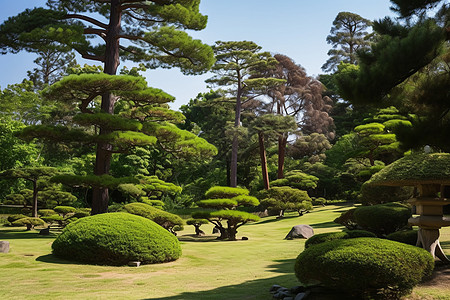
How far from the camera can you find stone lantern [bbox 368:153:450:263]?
7652mm

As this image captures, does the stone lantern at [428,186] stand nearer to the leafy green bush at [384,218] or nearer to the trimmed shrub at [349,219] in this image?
the leafy green bush at [384,218]

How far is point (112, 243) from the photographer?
30.2ft

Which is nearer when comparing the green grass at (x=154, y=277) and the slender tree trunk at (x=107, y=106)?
the green grass at (x=154, y=277)

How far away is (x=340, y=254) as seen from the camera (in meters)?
5.36

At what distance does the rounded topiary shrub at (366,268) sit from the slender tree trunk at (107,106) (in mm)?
11299

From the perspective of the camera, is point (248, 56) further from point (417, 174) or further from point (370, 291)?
point (370, 291)

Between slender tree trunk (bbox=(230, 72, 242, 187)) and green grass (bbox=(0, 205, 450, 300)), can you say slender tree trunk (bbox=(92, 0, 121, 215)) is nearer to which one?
green grass (bbox=(0, 205, 450, 300))

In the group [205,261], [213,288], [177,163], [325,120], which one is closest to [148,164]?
[177,163]

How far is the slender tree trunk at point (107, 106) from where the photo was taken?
50.9 feet

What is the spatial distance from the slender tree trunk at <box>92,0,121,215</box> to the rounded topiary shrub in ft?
37.1

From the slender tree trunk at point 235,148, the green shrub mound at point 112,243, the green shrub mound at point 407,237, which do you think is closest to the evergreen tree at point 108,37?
the green shrub mound at point 112,243

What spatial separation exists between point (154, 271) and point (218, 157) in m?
29.3

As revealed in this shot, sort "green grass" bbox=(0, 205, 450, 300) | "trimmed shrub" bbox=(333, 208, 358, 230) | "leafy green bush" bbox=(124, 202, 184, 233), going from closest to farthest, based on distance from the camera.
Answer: "green grass" bbox=(0, 205, 450, 300) → "leafy green bush" bbox=(124, 202, 184, 233) → "trimmed shrub" bbox=(333, 208, 358, 230)

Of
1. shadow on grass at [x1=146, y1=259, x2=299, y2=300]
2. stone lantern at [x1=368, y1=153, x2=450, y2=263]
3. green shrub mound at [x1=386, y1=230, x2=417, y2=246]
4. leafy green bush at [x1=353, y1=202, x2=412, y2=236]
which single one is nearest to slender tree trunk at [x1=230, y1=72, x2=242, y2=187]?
leafy green bush at [x1=353, y1=202, x2=412, y2=236]
